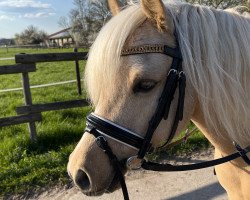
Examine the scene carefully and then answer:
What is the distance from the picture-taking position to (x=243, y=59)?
1.79m

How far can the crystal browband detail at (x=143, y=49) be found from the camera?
1700mm

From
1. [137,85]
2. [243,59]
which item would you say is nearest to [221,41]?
[243,59]

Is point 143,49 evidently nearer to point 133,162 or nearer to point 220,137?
point 133,162

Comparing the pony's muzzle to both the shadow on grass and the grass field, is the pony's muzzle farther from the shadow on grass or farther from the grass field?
the shadow on grass

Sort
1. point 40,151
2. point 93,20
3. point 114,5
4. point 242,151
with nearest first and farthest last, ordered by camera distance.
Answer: point 242,151 < point 114,5 < point 40,151 < point 93,20

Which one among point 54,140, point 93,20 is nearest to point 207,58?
point 54,140

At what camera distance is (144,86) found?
1665 mm

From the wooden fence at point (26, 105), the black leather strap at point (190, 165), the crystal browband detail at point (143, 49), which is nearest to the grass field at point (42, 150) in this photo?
the wooden fence at point (26, 105)

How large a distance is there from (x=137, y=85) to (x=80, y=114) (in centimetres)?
493

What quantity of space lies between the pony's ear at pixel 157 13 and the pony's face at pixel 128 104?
3cm

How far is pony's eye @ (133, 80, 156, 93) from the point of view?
5.44ft

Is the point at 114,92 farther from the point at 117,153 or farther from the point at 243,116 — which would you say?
the point at 243,116

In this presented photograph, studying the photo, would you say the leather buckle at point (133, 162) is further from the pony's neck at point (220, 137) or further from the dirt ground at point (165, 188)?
the dirt ground at point (165, 188)

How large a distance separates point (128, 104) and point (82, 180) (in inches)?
18.3
